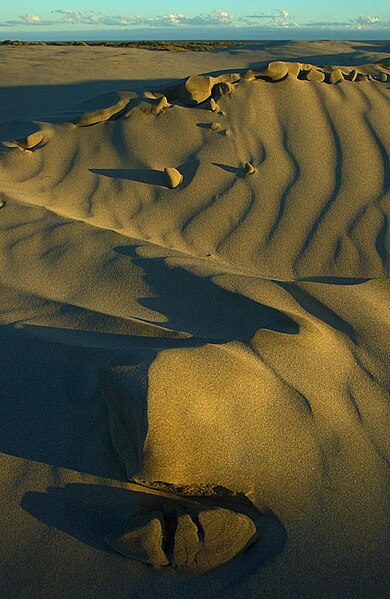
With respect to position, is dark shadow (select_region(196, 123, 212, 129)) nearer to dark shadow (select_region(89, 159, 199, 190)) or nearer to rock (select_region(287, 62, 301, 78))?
dark shadow (select_region(89, 159, 199, 190))

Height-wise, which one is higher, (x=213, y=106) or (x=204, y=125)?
(x=213, y=106)

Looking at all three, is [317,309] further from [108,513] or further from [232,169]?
[232,169]

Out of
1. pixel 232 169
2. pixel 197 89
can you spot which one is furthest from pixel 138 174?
pixel 197 89

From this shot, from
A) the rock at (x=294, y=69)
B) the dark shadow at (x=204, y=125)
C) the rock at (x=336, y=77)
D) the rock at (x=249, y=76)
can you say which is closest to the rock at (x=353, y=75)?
the rock at (x=336, y=77)

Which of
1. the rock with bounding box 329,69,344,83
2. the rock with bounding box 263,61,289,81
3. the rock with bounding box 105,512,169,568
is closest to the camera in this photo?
the rock with bounding box 105,512,169,568

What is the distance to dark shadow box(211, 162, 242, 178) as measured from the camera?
11.0 feet

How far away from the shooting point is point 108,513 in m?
1.38

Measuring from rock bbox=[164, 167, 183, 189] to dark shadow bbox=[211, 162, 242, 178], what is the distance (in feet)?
0.86

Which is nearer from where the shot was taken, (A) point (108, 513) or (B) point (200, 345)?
(A) point (108, 513)

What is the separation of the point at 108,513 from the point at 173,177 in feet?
7.43

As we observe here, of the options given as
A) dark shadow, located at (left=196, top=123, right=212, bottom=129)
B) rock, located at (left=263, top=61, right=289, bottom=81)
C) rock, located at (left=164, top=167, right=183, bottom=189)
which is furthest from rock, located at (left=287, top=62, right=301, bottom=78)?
rock, located at (left=164, top=167, right=183, bottom=189)

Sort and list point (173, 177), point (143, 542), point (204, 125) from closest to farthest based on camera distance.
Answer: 1. point (143, 542)
2. point (173, 177)
3. point (204, 125)

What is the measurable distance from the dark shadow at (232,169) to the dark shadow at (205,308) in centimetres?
113

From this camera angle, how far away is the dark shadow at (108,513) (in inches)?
51.6
